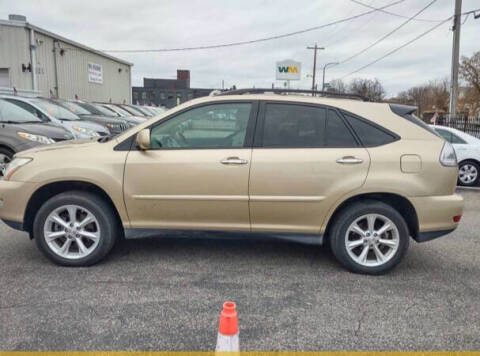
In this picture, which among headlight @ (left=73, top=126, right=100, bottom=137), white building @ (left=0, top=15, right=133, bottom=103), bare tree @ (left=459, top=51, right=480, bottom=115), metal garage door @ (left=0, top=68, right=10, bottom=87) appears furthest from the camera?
bare tree @ (left=459, top=51, right=480, bottom=115)

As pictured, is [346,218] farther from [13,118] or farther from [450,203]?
[13,118]

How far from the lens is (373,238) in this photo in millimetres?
3715

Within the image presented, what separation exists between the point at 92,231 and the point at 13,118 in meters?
5.28

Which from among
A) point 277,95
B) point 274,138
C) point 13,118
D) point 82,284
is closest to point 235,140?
point 274,138

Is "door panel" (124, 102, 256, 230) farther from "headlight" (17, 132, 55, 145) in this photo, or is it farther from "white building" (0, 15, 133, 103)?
"white building" (0, 15, 133, 103)

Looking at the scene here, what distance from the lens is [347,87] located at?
66.9 metres

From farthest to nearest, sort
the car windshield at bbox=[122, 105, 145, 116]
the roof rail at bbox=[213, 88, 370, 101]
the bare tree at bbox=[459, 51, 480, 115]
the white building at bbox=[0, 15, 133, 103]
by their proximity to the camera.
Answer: the bare tree at bbox=[459, 51, 480, 115] < the car windshield at bbox=[122, 105, 145, 116] < the white building at bbox=[0, 15, 133, 103] < the roof rail at bbox=[213, 88, 370, 101]

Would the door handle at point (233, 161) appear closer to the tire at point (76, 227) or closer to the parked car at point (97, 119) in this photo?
the tire at point (76, 227)

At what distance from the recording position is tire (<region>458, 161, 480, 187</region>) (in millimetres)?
8562

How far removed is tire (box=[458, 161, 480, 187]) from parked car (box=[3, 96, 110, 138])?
8.37 m

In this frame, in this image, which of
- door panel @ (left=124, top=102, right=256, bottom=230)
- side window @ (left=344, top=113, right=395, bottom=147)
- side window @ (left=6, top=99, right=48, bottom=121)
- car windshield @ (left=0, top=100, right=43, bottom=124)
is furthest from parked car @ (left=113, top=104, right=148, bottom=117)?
side window @ (left=344, top=113, right=395, bottom=147)

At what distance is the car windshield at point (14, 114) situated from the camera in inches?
305

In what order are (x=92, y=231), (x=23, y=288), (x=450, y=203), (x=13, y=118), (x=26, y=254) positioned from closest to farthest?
(x=23, y=288), (x=450, y=203), (x=92, y=231), (x=26, y=254), (x=13, y=118)

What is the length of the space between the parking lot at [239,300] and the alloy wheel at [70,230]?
183 millimetres
